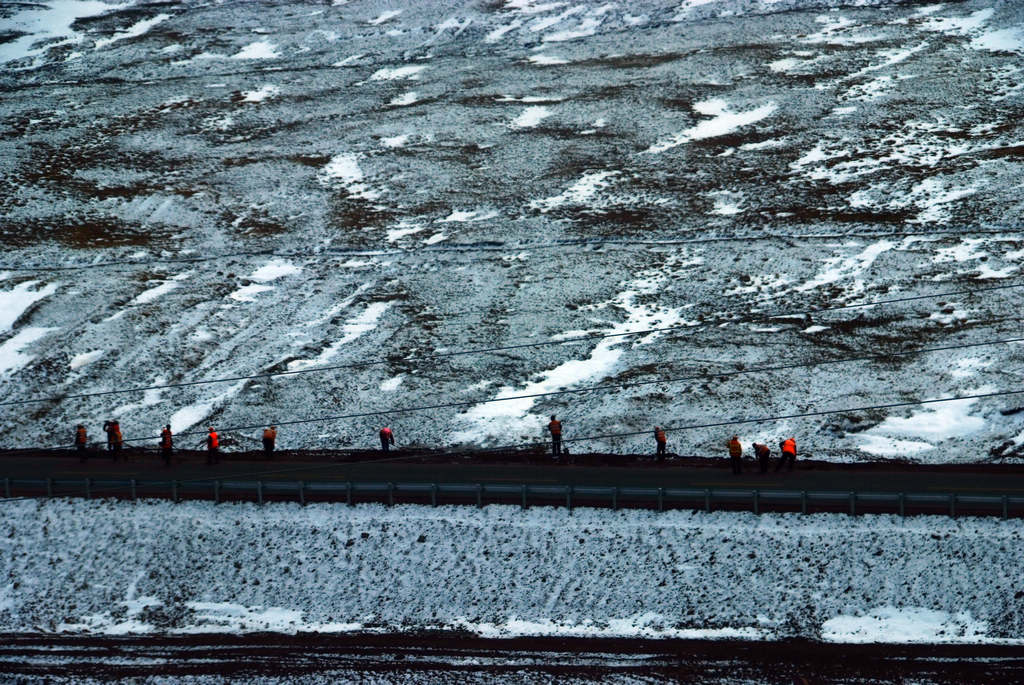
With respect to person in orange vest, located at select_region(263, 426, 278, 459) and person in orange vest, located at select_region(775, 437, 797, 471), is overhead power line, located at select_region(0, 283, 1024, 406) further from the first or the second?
person in orange vest, located at select_region(775, 437, 797, 471)

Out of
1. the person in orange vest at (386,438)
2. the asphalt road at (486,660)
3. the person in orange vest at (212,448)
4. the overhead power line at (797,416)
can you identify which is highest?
the person in orange vest at (212,448)

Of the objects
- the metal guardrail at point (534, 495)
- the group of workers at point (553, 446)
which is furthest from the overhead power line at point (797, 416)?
the metal guardrail at point (534, 495)

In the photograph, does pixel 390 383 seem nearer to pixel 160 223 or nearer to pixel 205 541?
pixel 205 541

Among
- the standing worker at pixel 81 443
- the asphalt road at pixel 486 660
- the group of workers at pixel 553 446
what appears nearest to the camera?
the asphalt road at pixel 486 660

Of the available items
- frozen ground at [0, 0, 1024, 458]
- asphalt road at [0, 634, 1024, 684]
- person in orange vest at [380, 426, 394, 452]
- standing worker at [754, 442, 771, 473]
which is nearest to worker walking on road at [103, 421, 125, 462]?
frozen ground at [0, 0, 1024, 458]

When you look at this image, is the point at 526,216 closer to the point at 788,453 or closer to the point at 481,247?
the point at 481,247

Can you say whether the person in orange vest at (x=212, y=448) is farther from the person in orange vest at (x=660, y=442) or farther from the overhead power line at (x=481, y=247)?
the overhead power line at (x=481, y=247)

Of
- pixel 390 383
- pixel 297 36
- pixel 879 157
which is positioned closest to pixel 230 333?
pixel 390 383

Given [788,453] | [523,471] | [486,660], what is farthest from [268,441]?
[788,453]
